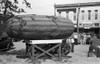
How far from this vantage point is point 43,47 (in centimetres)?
889

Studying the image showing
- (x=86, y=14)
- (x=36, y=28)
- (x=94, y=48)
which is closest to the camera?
(x=36, y=28)

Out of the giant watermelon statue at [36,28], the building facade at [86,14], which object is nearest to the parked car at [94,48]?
the giant watermelon statue at [36,28]

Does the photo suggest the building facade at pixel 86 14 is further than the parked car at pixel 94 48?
Yes

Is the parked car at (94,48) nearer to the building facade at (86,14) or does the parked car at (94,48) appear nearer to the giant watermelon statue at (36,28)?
the giant watermelon statue at (36,28)

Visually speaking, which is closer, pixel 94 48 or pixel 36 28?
pixel 36 28

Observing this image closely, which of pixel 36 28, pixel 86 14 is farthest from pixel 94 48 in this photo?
pixel 86 14

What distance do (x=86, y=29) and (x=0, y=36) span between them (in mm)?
25347

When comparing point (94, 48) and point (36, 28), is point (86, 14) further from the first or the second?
point (36, 28)

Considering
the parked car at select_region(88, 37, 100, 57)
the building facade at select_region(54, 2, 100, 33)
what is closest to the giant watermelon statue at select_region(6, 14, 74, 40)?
the parked car at select_region(88, 37, 100, 57)

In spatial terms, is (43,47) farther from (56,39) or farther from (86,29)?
(86,29)

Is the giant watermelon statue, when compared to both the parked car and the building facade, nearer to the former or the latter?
the parked car

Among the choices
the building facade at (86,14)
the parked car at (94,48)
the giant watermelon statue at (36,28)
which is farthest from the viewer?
the building facade at (86,14)

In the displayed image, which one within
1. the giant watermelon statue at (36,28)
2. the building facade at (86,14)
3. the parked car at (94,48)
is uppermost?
the giant watermelon statue at (36,28)

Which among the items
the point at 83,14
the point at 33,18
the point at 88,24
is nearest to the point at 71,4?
the point at 83,14
